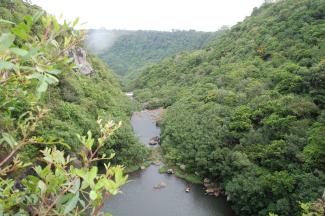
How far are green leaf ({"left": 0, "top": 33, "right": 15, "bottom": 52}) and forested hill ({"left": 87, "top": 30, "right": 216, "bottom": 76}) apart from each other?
14865 cm

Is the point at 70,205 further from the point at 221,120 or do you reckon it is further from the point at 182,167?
the point at 221,120

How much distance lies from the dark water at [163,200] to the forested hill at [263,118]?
1888mm

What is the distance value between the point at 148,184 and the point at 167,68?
58969mm

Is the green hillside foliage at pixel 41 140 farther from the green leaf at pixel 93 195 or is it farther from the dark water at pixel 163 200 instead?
the dark water at pixel 163 200

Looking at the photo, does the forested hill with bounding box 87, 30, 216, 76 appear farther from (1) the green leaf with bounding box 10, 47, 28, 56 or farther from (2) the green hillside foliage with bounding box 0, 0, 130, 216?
(1) the green leaf with bounding box 10, 47, 28, 56

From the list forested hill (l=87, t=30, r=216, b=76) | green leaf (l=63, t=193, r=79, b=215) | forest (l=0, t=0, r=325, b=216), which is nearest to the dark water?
forest (l=0, t=0, r=325, b=216)

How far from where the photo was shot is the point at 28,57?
2459 mm

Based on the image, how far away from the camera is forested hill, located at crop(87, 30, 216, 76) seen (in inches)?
6211

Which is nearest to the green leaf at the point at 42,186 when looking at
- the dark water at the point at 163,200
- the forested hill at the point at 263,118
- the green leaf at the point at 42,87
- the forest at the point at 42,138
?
the forest at the point at 42,138

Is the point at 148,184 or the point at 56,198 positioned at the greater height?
the point at 56,198

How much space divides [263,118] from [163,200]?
1293cm

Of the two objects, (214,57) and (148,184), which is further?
(214,57)

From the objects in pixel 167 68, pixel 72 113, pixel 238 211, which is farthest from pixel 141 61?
pixel 238 211

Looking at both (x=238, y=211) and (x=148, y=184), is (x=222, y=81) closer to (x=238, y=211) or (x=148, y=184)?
(x=148, y=184)
